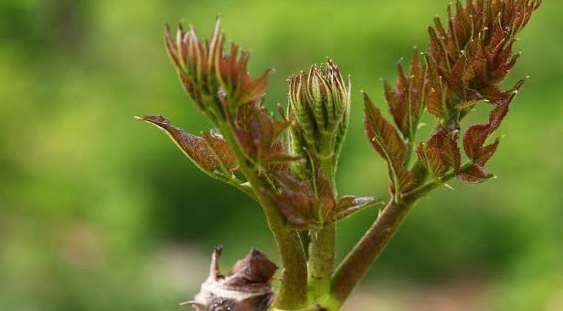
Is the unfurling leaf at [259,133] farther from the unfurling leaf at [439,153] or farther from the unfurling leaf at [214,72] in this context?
the unfurling leaf at [439,153]

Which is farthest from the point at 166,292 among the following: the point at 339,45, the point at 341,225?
the point at 339,45

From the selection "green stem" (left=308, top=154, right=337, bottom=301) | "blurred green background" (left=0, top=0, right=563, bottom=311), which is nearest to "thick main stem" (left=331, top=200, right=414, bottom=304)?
"green stem" (left=308, top=154, right=337, bottom=301)

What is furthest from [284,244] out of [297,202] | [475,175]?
[475,175]

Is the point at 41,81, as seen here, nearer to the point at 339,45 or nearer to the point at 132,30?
the point at 132,30

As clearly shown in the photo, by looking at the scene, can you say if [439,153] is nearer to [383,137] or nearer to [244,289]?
[383,137]

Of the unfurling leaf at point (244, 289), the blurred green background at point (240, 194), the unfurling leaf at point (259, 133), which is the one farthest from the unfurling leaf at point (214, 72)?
the blurred green background at point (240, 194)

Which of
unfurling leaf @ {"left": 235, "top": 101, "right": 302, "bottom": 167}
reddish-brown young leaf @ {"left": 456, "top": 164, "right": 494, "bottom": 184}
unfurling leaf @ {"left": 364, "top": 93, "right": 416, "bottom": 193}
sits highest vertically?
unfurling leaf @ {"left": 364, "top": 93, "right": 416, "bottom": 193}

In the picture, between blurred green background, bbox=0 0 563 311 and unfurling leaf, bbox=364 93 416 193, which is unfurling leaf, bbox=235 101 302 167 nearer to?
unfurling leaf, bbox=364 93 416 193
